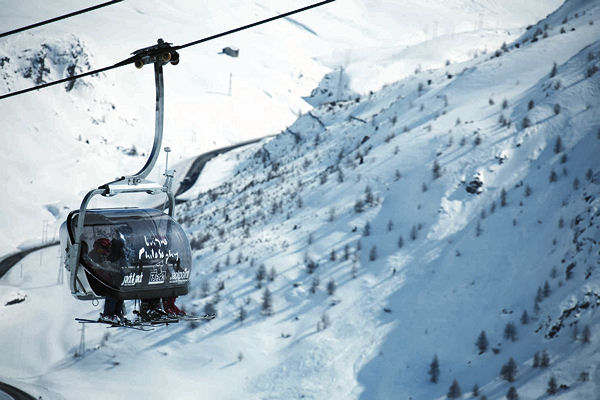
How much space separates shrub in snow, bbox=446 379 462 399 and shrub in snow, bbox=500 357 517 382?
5.25 feet

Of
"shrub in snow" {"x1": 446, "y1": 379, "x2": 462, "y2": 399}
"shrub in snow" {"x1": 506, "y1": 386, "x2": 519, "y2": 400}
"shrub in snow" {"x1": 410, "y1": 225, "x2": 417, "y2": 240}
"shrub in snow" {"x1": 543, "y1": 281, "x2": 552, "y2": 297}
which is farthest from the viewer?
"shrub in snow" {"x1": 410, "y1": 225, "x2": 417, "y2": 240}

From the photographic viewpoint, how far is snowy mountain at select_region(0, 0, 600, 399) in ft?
85.0

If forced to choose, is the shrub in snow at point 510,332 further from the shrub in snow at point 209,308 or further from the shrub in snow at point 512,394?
the shrub in snow at point 209,308

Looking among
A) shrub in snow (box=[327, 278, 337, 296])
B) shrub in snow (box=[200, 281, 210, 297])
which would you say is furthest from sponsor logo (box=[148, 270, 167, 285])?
shrub in snow (box=[200, 281, 210, 297])

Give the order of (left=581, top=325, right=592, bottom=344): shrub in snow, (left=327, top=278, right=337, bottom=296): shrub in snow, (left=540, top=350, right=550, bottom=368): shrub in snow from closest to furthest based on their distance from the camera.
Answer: (left=581, top=325, right=592, bottom=344): shrub in snow → (left=540, top=350, right=550, bottom=368): shrub in snow → (left=327, top=278, right=337, bottom=296): shrub in snow

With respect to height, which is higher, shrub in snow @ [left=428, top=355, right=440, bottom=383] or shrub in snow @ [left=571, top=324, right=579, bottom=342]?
shrub in snow @ [left=571, top=324, right=579, bottom=342]

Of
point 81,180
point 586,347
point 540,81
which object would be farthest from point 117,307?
point 81,180

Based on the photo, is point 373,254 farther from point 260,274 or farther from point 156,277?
point 156,277

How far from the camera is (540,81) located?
39875 millimetres

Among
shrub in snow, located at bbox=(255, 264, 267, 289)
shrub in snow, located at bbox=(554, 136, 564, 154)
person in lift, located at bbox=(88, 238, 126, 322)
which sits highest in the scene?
person in lift, located at bbox=(88, 238, 126, 322)

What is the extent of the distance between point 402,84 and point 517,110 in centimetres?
1850

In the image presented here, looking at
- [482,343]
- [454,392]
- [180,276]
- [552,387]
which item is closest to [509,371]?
[552,387]

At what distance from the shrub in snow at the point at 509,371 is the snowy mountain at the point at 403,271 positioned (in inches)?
1.7

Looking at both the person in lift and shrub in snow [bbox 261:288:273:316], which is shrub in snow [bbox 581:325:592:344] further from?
the person in lift
